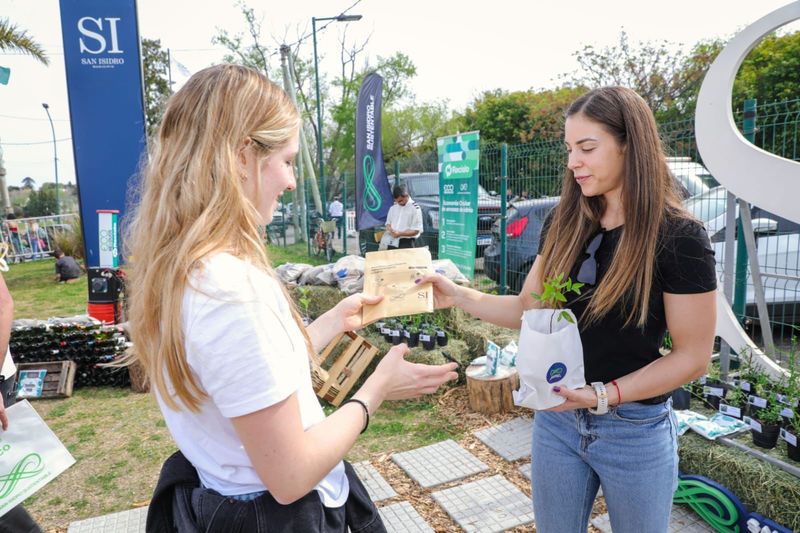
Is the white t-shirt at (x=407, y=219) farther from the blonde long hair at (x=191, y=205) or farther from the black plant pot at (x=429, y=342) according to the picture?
the blonde long hair at (x=191, y=205)

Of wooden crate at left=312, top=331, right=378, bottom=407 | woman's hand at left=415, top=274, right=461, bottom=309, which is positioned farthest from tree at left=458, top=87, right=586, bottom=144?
woman's hand at left=415, top=274, right=461, bottom=309

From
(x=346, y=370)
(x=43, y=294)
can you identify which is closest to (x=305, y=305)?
(x=346, y=370)

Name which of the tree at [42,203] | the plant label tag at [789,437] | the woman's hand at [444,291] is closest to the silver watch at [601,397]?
the woman's hand at [444,291]

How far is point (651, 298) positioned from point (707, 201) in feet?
11.9

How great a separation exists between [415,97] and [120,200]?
3083 centimetres

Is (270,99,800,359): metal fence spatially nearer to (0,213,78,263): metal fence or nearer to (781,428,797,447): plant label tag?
(781,428,797,447): plant label tag

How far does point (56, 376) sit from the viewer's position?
18.4 feet

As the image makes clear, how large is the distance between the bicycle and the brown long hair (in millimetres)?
11440

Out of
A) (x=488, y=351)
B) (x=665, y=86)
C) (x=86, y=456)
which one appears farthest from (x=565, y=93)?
(x=86, y=456)

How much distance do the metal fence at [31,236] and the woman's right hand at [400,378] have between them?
2061 cm

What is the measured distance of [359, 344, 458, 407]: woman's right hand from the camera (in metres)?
1.26

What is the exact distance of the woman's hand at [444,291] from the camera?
213 cm

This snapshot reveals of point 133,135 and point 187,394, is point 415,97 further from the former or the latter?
point 187,394

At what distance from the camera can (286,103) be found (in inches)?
44.7
